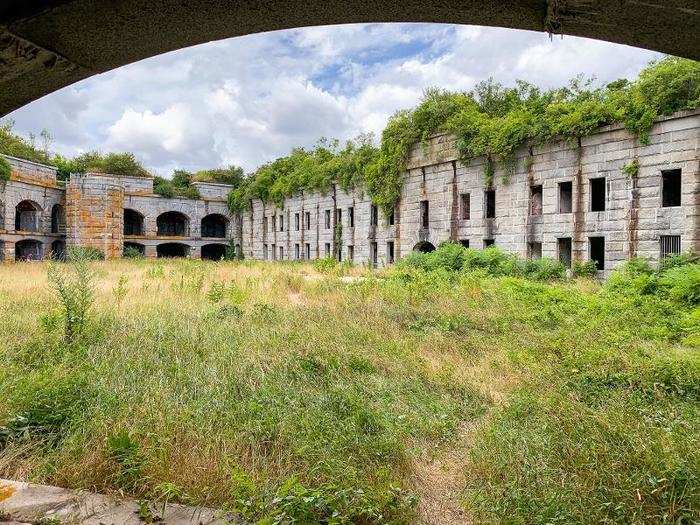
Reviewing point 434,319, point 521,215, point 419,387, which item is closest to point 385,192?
point 521,215

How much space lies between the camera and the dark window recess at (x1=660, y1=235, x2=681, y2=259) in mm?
13938

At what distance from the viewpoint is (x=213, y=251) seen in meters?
44.5

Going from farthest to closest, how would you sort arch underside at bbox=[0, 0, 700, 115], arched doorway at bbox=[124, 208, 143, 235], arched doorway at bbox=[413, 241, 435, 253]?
arched doorway at bbox=[124, 208, 143, 235]
arched doorway at bbox=[413, 241, 435, 253]
arch underside at bbox=[0, 0, 700, 115]

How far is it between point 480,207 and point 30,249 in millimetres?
30425

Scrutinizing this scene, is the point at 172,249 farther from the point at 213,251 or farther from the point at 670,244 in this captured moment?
the point at 670,244

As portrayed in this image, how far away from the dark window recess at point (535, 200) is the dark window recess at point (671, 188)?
155 inches

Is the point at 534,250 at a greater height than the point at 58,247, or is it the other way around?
the point at 58,247

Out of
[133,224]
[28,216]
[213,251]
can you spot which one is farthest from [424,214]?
[133,224]

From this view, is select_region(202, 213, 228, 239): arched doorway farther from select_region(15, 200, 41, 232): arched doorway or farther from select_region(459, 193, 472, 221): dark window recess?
select_region(459, 193, 472, 221): dark window recess

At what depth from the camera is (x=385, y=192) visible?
80.4 ft

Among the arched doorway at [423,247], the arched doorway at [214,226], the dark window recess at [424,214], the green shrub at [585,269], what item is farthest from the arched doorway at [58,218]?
the green shrub at [585,269]

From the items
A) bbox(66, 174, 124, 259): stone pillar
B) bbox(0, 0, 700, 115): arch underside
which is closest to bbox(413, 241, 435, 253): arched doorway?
bbox(66, 174, 124, 259): stone pillar

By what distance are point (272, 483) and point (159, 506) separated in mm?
758

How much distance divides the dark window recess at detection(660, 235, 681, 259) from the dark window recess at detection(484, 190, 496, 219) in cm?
679
